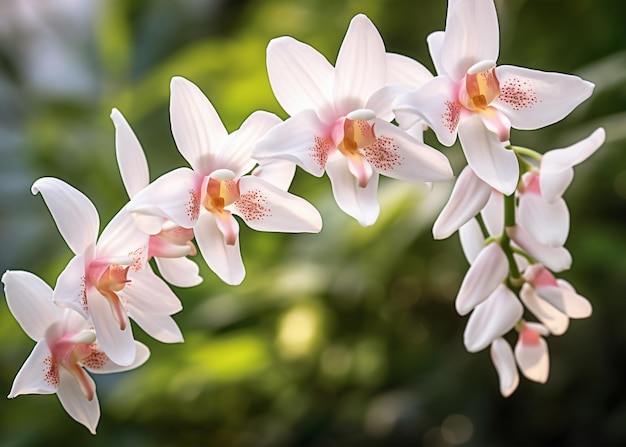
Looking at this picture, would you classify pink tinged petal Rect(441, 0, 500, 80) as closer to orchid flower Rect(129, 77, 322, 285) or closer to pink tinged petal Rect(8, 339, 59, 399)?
orchid flower Rect(129, 77, 322, 285)

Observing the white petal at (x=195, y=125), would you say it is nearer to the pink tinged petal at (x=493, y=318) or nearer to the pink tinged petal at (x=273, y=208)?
the pink tinged petal at (x=273, y=208)

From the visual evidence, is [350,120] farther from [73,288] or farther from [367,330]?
[367,330]

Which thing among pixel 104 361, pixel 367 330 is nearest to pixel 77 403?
pixel 104 361

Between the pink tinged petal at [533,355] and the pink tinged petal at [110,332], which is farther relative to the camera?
the pink tinged petal at [533,355]

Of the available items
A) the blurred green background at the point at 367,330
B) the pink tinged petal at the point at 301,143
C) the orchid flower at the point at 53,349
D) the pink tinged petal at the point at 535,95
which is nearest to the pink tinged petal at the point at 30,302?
the orchid flower at the point at 53,349

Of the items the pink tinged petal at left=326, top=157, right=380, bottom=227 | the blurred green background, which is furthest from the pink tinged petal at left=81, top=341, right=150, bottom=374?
the blurred green background

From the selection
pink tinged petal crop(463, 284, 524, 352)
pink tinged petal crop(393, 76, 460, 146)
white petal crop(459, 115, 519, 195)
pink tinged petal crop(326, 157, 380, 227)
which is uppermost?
pink tinged petal crop(393, 76, 460, 146)

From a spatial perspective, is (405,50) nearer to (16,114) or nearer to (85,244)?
(16,114)
